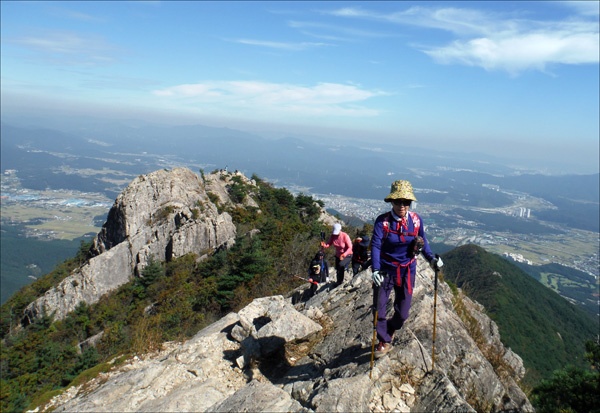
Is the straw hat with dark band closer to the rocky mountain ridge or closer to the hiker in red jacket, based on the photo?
the rocky mountain ridge

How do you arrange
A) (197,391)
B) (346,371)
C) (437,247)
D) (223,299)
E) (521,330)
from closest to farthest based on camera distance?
(346,371), (197,391), (223,299), (521,330), (437,247)

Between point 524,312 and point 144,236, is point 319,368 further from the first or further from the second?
point 524,312

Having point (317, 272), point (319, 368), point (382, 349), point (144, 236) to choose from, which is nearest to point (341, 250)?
point (317, 272)

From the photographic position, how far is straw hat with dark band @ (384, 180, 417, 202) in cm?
505

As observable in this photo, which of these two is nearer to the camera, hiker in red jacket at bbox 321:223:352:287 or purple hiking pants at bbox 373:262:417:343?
purple hiking pants at bbox 373:262:417:343

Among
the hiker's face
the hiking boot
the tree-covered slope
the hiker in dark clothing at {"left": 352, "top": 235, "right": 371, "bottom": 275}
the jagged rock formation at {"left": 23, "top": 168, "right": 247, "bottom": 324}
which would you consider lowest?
the tree-covered slope

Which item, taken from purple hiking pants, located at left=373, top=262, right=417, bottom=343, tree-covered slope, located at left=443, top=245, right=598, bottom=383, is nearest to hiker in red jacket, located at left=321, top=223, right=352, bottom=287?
purple hiking pants, located at left=373, top=262, right=417, bottom=343

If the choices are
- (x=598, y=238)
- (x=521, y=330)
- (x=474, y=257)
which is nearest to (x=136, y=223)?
(x=521, y=330)

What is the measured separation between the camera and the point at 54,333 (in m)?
19.7

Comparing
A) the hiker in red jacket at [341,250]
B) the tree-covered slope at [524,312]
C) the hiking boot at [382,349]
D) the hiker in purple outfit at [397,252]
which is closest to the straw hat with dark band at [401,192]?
the hiker in purple outfit at [397,252]

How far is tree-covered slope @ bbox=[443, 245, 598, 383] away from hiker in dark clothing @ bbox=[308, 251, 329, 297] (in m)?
13.6

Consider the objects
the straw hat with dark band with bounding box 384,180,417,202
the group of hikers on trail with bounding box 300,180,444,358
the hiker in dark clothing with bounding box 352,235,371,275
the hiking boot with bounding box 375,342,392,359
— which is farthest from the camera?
the hiker in dark clothing with bounding box 352,235,371,275

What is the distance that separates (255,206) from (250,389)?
27.5 metres

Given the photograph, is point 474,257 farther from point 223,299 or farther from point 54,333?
point 54,333
